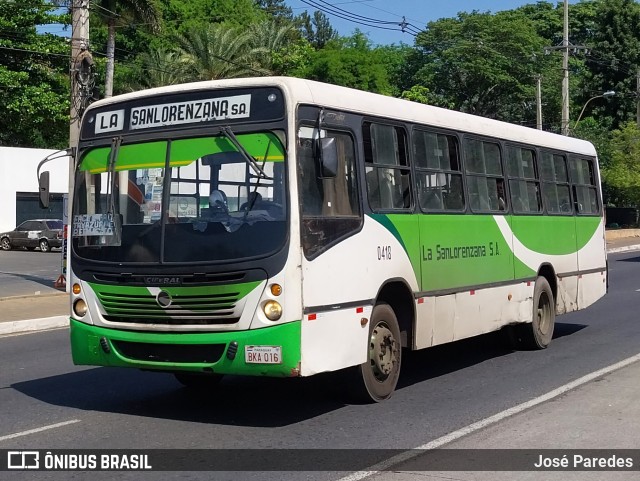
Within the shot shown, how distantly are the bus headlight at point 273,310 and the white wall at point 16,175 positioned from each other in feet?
128

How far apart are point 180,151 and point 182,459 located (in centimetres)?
275

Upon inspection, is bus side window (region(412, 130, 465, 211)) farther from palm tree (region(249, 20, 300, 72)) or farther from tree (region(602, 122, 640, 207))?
palm tree (region(249, 20, 300, 72))

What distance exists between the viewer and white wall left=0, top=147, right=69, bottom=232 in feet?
148

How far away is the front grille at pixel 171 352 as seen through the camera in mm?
7987

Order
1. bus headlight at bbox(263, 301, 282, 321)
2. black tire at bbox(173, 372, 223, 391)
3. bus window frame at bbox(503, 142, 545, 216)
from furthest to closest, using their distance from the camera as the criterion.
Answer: bus window frame at bbox(503, 142, 545, 216)
black tire at bbox(173, 372, 223, 391)
bus headlight at bbox(263, 301, 282, 321)

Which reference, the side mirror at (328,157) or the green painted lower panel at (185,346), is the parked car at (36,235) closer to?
the green painted lower panel at (185,346)

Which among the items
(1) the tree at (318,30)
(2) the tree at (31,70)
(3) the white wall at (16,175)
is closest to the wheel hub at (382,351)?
(3) the white wall at (16,175)

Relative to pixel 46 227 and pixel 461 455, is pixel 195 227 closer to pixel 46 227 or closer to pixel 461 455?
pixel 461 455

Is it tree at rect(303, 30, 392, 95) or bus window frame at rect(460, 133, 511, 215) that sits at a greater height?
tree at rect(303, 30, 392, 95)

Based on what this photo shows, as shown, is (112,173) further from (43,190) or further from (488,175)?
(488,175)

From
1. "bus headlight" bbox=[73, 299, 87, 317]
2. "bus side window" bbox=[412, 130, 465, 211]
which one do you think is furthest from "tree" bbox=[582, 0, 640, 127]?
"bus headlight" bbox=[73, 299, 87, 317]

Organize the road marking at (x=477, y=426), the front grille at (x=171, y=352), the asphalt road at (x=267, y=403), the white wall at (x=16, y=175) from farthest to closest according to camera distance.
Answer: the white wall at (x=16, y=175), the front grille at (x=171, y=352), the asphalt road at (x=267, y=403), the road marking at (x=477, y=426)

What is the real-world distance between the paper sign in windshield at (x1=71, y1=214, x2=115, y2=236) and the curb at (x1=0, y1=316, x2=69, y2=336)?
722cm

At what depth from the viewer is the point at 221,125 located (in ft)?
27.1
